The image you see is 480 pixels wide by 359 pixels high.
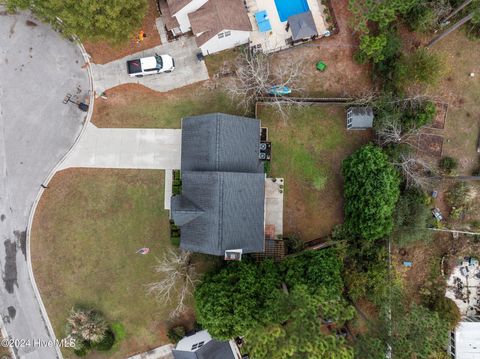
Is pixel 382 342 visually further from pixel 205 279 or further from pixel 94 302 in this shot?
pixel 94 302

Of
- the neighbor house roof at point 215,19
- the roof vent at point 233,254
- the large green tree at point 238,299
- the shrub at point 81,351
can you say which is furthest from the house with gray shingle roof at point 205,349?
the neighbor house roof at point 215,19

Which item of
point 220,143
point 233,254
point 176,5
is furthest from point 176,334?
point 176,5

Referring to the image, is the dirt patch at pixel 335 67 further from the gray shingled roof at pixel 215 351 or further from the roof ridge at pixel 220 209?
the gray shingled roof at pixel 215 351

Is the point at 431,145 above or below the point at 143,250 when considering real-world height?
above

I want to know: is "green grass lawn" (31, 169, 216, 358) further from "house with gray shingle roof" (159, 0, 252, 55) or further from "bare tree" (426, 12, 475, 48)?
"bare tree" (426, 12, 475, 48)

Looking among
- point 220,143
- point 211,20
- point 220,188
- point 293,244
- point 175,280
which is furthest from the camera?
point 175,280

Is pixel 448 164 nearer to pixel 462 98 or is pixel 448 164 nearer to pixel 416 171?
pixel 416 171

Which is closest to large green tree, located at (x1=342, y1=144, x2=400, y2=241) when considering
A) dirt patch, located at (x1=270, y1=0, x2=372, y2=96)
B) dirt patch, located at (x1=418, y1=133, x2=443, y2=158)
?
dirt patch, located at (x1=418, y1=133, x2=443, y2=158)
